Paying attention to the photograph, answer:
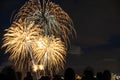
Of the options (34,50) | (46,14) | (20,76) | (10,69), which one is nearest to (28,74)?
(20,76)

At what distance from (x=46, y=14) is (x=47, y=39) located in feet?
9.98

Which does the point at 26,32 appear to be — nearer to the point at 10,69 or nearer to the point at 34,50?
the point at 34,50

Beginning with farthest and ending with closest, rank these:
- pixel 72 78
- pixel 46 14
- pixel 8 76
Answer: pixel 46 14, pixel 72 78, pixel 8 76

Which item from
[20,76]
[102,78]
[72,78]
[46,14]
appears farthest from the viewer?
[46,14]

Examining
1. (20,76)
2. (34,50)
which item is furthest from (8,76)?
(34,50)

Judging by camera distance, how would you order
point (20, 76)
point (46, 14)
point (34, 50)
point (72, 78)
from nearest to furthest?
point (20, 76) < point (72, 78) < point (46, 14) < point (34, 50)

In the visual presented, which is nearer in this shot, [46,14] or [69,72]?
[69,72]

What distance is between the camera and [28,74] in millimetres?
10250

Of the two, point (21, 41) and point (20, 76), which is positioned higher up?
point (21, 41)

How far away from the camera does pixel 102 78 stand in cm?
1079

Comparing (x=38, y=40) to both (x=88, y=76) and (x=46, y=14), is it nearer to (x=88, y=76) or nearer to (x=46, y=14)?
(x=46, y=14)

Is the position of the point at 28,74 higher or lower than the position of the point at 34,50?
lower

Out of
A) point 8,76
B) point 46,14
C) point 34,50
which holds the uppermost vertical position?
point 46,14

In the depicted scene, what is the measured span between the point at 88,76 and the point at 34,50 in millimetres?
27055
